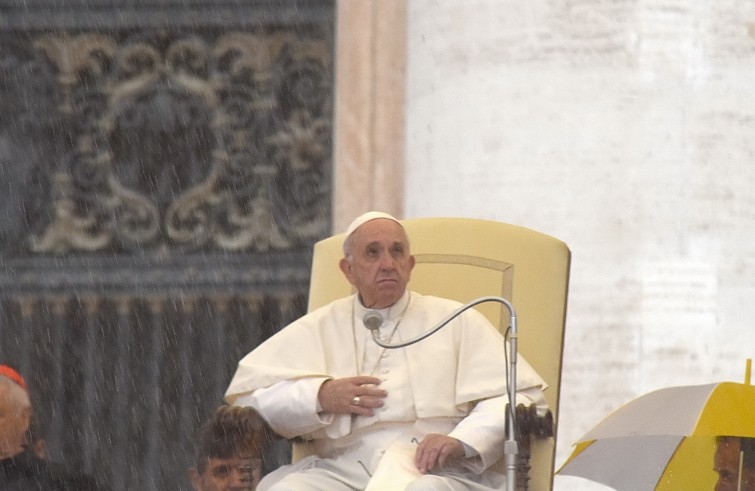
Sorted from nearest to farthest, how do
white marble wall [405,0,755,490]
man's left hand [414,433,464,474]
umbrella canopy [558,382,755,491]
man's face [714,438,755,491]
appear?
1. umbrella canopy [558,382,755,491]
2. man's face [714,438,755,491]
3. man's left hand [414,433,464,474]
4. white marble wall [405,0,755,490]

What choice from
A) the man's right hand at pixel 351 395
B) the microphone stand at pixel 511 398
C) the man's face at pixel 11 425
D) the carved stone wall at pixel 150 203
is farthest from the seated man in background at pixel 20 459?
the carved stone wall at pixel 150 203

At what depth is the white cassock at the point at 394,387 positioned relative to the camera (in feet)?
13.8

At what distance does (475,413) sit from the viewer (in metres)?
4.28

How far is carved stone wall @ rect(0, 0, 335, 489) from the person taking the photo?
22.7ft

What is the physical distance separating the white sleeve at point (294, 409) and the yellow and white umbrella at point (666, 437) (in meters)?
0.68

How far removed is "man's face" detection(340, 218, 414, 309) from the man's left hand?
576 millimetres

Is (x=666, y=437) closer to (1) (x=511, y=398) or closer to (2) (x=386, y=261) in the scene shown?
(1) (x=511, y=398)

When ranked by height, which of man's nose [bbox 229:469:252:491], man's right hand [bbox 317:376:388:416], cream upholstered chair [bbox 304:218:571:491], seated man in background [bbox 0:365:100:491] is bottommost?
seated man in background [bbox 0:365:100:491]

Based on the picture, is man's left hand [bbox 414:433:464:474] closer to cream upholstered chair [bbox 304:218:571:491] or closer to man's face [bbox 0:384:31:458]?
cream upholstered chair [bbox 304:218:571:491]

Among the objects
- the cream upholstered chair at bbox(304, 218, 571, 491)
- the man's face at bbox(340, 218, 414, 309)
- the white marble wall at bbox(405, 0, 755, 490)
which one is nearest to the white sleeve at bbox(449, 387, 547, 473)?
the cream upholstered chair at bbox(304, 218, 571, 491)

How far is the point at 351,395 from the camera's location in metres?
4.31

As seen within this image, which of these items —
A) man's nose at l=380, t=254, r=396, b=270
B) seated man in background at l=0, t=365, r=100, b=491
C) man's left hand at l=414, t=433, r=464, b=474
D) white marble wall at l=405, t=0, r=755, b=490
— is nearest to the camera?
man's left hand at l=414, t=433, r=464, b=474

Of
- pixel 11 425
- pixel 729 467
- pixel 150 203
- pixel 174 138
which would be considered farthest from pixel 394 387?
pixel 174 138

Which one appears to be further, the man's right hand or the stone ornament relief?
the stone ornament relief
